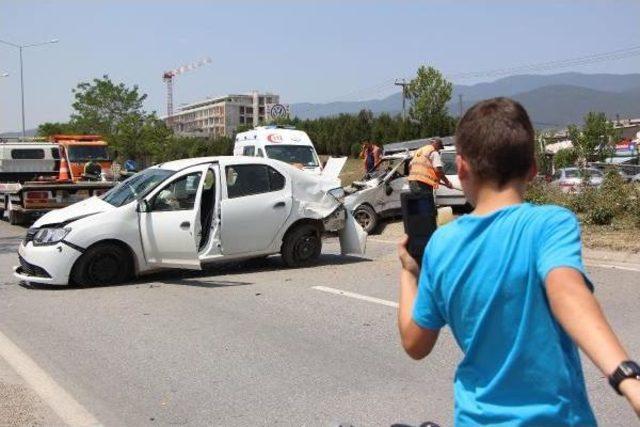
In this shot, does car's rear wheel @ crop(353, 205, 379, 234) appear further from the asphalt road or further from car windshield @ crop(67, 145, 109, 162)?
car windshield @ crop(67, 145, 109, 162)

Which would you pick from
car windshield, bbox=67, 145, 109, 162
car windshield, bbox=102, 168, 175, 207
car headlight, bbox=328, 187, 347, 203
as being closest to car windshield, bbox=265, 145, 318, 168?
car headlight, bbox=328, 187, 347, 203

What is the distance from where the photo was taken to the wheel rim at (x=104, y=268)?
9664 mm

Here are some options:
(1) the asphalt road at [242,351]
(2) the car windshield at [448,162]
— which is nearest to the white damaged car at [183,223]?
(1) the asphalt road at [242,351]

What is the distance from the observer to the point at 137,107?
191 feet

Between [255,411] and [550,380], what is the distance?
3.37m

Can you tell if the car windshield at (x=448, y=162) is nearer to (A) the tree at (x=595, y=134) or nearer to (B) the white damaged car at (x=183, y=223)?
(B) the white damaged car at (x=183, y=223)

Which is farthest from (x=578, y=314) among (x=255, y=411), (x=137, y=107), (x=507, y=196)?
(x=137, y=107)

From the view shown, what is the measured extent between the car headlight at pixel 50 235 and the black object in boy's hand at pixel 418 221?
804 centimetres

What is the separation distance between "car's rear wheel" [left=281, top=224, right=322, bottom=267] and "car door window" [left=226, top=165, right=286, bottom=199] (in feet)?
2.47

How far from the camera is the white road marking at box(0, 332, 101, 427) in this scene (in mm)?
4832

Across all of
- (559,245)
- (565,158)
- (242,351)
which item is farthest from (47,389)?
(565,158)

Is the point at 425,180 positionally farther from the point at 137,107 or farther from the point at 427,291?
the point at 137,107

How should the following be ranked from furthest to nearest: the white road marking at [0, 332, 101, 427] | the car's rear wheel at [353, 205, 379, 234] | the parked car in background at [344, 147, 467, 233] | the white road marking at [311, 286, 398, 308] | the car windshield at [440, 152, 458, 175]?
the car windshield at [440, 152, 458, 175]
the car's rear wheel at [353, 205, 379, 234]
the parked car in background at [344, 147, 467, 233]
the white road marking at [311, 286, 398, 308]
the white road marking at [0, 332, 101, 427]

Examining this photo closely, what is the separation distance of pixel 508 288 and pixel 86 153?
93.5 ft
